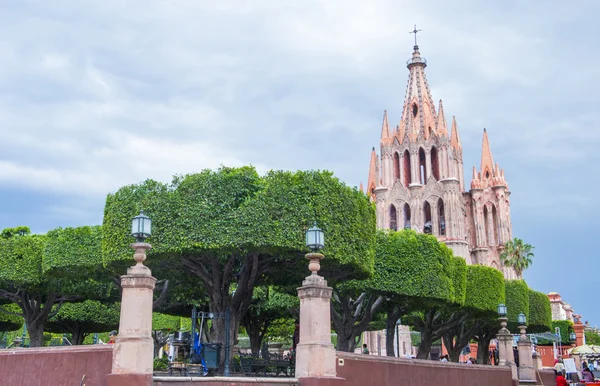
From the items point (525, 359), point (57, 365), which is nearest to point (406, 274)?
point (525, 359)

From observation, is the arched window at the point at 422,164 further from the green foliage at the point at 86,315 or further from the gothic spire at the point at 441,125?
the green foliage at the point at 86,315

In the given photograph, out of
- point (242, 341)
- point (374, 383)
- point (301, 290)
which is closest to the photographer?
point (301, 290)

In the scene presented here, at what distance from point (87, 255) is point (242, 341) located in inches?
1856

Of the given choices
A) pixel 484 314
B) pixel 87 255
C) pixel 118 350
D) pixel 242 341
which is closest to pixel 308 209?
pixel 118 350

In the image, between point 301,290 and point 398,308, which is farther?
point 398,308

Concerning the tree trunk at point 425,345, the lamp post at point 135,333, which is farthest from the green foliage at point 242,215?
the tree trunk at point 425,345

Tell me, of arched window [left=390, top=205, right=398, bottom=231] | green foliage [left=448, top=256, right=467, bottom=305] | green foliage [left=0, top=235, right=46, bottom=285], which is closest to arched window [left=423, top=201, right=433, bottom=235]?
arched window [left=390, top=205, right=398, bottom=231]

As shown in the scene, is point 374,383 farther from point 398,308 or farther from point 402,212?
point 402,212

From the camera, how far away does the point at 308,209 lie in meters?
19.6

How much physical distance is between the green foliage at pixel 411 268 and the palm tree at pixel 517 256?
5821 centimetres

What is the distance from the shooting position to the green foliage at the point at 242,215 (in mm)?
19094

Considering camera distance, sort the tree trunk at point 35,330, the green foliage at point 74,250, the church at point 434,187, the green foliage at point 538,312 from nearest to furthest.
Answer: the green foliage at point 74,250, the tree trunk at point 35,330, the green foliage at point 538,312, the church at point 434,187

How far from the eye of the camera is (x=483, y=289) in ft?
111

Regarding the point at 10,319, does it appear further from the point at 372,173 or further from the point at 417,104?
the point at 372,173
